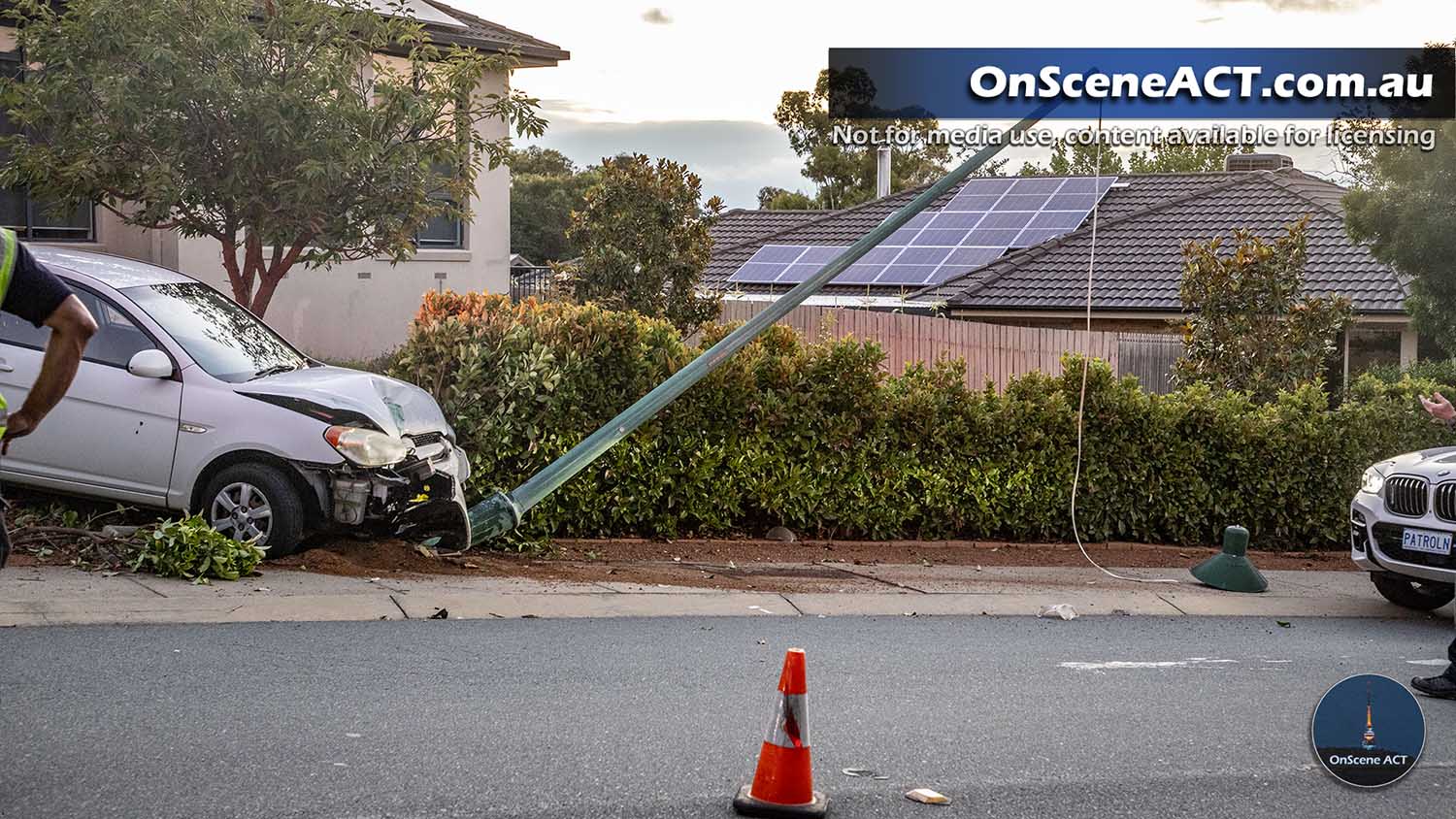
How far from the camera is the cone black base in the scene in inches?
205

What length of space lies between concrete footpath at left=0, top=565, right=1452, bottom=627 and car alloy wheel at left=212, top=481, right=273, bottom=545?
345mm

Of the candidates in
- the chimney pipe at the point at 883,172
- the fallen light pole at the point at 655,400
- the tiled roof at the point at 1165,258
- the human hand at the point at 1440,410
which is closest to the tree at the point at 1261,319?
the fallen light pole at the point at 655,400

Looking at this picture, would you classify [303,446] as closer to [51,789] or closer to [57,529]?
[57,529]

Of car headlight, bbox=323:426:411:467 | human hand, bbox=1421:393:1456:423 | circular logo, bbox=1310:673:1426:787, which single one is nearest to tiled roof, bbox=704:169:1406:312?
human hand, bbox=1421:393:1456:423

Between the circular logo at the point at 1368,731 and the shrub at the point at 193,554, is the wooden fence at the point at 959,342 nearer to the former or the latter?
the shrub at the point at 193,554

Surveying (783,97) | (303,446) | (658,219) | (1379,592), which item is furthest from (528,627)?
(783,97)

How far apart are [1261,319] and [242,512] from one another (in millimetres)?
11350

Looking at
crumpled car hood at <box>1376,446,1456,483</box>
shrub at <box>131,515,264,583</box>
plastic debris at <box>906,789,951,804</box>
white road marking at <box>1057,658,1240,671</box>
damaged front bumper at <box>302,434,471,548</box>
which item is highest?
crumpled car hood at <box>1376,446,1456,483</box>

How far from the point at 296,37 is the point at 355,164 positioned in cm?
143

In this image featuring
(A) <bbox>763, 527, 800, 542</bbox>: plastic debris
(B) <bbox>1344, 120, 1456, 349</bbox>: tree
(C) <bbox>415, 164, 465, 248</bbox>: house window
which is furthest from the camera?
(C) <bbox>415, 164, 465, 248</bbox>: house window

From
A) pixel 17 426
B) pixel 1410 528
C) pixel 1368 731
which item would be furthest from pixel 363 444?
pixel 1410 528

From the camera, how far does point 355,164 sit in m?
15.2

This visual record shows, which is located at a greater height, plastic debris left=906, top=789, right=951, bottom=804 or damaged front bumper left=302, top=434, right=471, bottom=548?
damaged front bumper left=302, top=434, right=471, bottom=548

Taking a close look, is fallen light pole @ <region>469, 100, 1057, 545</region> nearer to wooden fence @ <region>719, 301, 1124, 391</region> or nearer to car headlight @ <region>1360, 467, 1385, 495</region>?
car headlight @ <region>1360, 467, 1385, 495</region>
